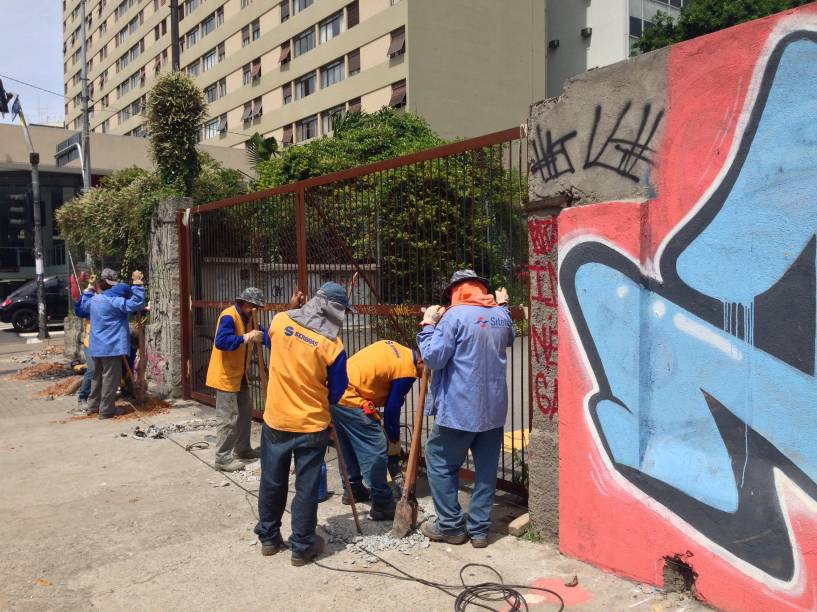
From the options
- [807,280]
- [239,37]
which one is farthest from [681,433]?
[239,37]

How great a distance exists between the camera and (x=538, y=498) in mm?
4340

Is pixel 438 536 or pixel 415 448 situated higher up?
pixel 415 448

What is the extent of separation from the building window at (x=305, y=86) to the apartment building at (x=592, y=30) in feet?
39.5

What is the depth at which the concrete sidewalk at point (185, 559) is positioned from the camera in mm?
3723

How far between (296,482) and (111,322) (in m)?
5.39

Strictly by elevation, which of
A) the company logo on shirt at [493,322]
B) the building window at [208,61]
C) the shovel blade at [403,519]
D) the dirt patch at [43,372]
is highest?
the building window at [208,61]

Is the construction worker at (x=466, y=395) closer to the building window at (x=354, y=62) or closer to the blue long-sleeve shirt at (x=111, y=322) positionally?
the blue long-sleeve shirt at (x=111, y=322)

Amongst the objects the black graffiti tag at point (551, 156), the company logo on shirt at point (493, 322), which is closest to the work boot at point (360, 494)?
the company logo on shirt at point (493, 322)

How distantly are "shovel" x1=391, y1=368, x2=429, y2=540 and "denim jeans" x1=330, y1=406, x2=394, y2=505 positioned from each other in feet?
0.67

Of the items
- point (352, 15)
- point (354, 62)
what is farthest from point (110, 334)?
point (352, 15)

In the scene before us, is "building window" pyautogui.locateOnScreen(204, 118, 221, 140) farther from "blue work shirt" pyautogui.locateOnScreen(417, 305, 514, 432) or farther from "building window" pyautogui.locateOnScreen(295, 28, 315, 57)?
"blue work shirt" pyautogui.locateOnScreen(417, 305, 514, 432)

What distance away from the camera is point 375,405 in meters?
4.98

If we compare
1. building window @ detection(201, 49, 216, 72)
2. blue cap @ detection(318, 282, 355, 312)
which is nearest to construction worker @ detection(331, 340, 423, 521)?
blue cap @ detection(318, 282, 355, 312)

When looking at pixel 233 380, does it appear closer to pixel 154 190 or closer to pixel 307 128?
pixel 154 190
